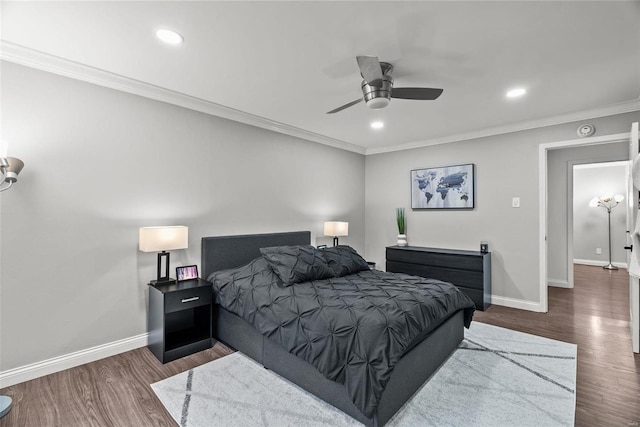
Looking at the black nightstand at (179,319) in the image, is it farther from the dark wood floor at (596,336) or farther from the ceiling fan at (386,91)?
the dark wood floor at (596,336)

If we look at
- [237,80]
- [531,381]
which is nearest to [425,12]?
[237,80]

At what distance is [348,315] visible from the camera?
210 cm

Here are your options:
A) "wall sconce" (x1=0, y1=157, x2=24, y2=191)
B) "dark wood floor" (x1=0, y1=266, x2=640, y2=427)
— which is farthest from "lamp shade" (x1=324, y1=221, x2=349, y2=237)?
"wall sconce" (x1=0, y1=157, x2=24, y2=191)

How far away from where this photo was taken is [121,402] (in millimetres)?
2131

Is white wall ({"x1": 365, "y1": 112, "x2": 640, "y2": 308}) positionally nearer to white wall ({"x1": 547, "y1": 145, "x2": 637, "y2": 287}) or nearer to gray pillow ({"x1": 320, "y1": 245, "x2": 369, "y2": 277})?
white wall ({"x1": 547, "y1": 145, "x2": 637, "y2": 287})

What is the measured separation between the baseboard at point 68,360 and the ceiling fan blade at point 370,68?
10.1 feet

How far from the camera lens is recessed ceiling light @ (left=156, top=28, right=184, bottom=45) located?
82.1 inches

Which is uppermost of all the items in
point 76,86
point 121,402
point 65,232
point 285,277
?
point 76,86

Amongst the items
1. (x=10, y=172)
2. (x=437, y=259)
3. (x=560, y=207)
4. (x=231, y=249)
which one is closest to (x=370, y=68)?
(x=231, y=249)

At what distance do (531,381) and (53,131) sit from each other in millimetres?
4274

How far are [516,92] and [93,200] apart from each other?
412 cm

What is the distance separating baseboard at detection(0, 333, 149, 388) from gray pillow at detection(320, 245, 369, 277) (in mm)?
1967

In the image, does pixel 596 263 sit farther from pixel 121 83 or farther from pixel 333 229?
pixel 121 83

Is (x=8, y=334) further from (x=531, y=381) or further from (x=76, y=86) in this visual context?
(x=531, y=381)
